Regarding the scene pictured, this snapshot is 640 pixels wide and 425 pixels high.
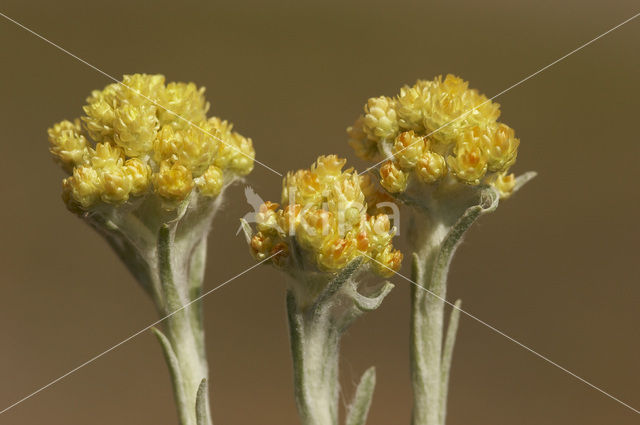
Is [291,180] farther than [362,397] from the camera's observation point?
No

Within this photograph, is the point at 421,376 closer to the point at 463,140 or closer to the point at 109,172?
the point at 463,140

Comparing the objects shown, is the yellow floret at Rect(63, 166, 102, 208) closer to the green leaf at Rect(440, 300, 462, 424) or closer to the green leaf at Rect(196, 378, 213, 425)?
the green leaf at Rect(196, 378, 213, 425)

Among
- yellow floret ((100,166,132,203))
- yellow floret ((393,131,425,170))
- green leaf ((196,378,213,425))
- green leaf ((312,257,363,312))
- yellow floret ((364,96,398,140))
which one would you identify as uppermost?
yellow floret ((364,96,398,140))

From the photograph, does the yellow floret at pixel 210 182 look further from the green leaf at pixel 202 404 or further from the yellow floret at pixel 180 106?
the green leaf at pixel 202 404

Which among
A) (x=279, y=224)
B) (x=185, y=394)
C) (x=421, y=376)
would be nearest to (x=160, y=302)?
(x=185, y=394)

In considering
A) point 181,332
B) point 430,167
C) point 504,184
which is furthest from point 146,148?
point 504,184

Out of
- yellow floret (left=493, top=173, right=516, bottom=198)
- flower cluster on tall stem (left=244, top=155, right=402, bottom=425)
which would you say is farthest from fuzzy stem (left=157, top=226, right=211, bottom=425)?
yellow floret (left=493, top=173, right=516, bottom=198)
